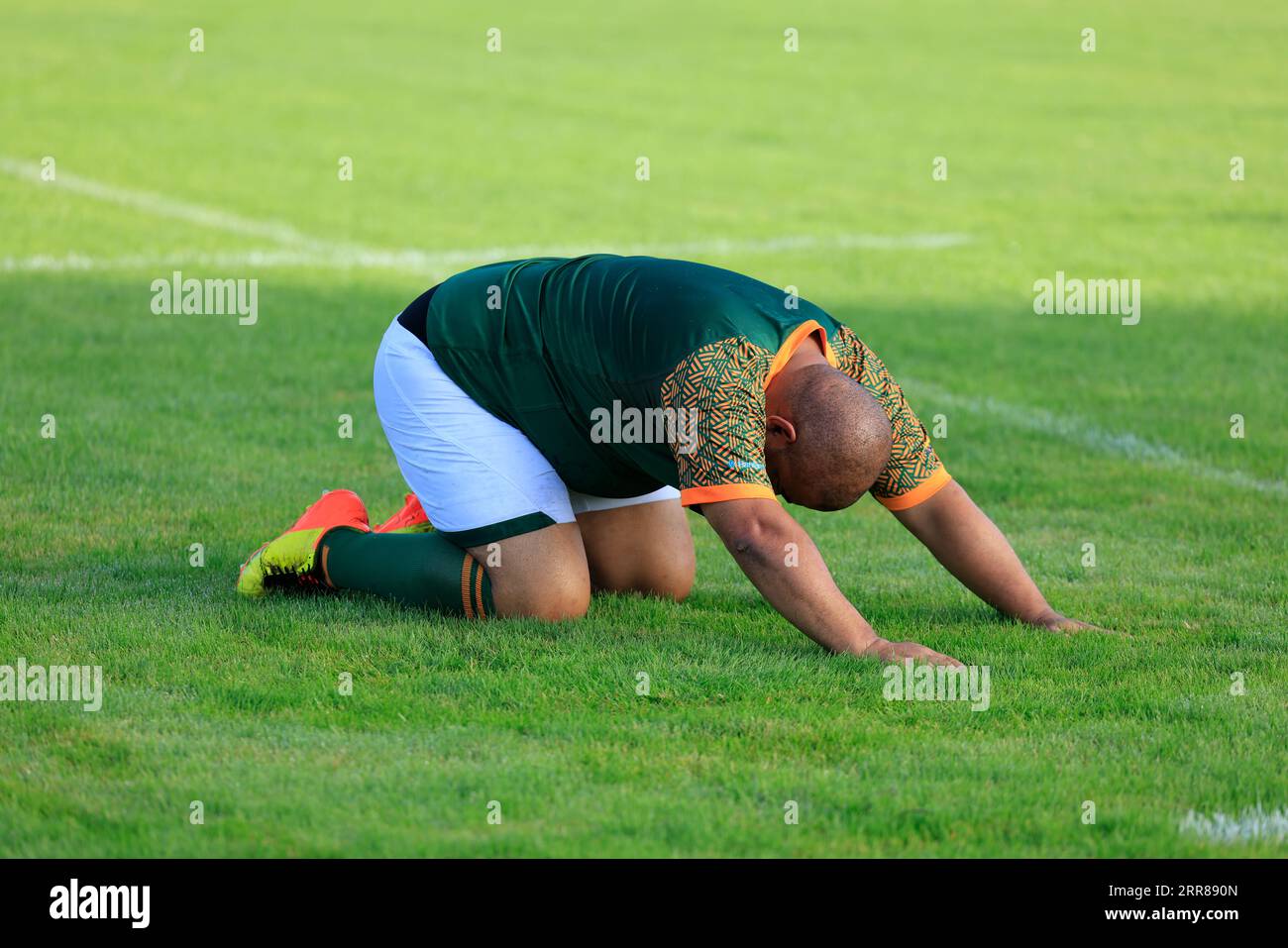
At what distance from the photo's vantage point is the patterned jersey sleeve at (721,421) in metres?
4.43

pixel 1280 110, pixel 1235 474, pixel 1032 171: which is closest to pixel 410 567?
pixel 1235 474

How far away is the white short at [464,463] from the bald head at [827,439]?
986mm

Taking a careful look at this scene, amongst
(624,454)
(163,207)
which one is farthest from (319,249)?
(624,454)

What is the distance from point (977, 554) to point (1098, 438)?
11.0 feet

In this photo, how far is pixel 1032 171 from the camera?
659 inches

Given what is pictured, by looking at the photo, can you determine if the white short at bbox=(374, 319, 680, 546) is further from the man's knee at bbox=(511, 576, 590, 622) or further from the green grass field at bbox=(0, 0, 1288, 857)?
the green grass field at bbox=(0, 0, 1288, 857)

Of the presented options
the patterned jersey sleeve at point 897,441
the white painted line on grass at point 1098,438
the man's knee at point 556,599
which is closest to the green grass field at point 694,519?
the white painted line on grass at point 1098,438

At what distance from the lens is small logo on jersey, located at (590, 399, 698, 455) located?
14.7 ft

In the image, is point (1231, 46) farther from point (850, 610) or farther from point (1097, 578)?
point (850, 610)

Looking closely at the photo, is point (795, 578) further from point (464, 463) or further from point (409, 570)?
point (409, 570)

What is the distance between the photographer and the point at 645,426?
4777mm

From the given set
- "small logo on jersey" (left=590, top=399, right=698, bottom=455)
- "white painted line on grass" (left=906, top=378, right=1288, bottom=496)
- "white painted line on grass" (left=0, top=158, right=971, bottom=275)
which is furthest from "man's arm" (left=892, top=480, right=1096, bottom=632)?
"white painted line on grass" (left=0, top=158, right=971, bottom=275)

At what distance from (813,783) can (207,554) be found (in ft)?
9.83

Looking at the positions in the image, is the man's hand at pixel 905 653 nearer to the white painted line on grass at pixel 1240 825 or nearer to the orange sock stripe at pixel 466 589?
the white painted line on grass at pixel 1240 825
